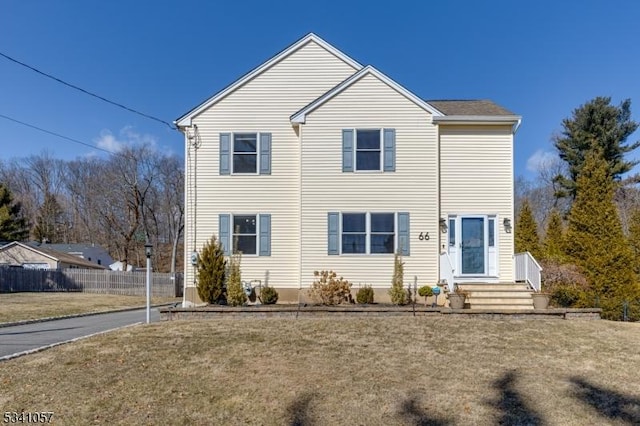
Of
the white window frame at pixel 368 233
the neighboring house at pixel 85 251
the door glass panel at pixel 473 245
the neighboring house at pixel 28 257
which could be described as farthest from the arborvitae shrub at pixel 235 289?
the neighboring house at pixel 85 251

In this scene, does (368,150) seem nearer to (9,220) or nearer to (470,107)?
(470,107)

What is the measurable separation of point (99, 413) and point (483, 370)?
17.7 feet

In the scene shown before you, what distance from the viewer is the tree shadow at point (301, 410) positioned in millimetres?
5006

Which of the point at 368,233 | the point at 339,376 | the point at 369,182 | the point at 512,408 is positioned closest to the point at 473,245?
the point at 368,233

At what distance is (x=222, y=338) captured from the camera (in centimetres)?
857

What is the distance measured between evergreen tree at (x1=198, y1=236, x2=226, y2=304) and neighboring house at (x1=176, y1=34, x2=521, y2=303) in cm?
84

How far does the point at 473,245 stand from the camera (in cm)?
1349

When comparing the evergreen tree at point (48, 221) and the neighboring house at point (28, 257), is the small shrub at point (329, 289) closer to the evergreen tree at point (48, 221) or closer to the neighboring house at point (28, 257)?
the neighboring house at point (28, 257)

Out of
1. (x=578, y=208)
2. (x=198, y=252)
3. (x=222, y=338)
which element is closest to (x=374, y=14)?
(x=578, y=208)

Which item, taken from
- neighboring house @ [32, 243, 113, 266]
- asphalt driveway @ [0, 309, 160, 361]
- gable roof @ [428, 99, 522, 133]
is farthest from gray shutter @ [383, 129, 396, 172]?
neighboring house @ [32, 243, 113, 266]

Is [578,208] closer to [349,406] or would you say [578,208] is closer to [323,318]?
[323,318]

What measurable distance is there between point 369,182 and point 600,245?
313 inches

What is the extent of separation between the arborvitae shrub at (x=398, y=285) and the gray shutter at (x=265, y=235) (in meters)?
3.92

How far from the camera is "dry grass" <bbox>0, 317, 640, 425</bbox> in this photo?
521cm
